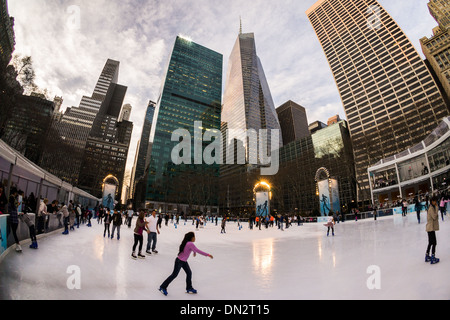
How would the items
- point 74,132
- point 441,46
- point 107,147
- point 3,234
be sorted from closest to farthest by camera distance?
→ point 3,234 < point 441,46 < point 74,132 < point 107,147

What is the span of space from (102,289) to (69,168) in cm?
3989

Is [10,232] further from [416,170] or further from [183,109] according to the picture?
[183,109]

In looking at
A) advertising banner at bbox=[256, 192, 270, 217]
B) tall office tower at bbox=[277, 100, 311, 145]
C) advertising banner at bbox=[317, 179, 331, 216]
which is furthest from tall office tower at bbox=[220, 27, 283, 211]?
advertising banner at bbox=[317, 179, 331, 216]

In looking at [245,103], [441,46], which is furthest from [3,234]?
[441,46]

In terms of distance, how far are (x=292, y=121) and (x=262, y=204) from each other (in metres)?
147

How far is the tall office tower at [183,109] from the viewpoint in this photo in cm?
8562

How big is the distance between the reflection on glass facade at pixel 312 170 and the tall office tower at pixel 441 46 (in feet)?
113

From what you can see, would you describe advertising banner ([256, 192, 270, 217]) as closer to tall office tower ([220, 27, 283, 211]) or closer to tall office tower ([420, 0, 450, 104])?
tall office tower ([220, 27, 283, 211])

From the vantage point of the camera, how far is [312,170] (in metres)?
49.3

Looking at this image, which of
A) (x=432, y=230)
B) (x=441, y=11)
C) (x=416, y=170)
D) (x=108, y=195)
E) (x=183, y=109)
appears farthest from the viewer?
(x=183, y=109)

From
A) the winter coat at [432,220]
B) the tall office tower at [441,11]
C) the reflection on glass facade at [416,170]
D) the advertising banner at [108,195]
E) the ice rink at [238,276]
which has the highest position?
the tall office tower at [441,11]

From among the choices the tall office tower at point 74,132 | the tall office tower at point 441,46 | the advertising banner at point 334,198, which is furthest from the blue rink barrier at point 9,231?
the tall office tower at point 441,46

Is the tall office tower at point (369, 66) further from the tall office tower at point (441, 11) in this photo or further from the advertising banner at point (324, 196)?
the advertising banner at point (324, 196)
